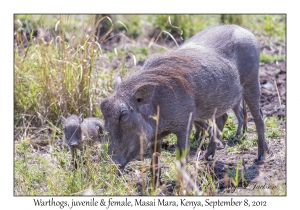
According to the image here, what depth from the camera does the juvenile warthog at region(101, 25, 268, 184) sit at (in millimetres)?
5004

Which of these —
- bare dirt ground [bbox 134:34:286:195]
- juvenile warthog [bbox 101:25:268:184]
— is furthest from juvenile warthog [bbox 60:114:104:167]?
bare dirt ground [bbox 134:34:286:195]

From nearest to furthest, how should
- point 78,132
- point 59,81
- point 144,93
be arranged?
point 144,93 < point 78,132 < point 59,81

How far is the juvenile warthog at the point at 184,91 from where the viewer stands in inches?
197

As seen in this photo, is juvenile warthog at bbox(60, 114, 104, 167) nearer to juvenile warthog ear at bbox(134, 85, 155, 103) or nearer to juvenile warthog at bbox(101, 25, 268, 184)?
juvenile warthog at bbox(101, 25, 268, 184)

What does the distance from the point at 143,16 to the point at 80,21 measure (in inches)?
46.0

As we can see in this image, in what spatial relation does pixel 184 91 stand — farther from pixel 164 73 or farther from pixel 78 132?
pixel 78 132

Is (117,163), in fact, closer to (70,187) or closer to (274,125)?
(70,187)

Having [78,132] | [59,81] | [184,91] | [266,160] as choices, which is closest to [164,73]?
[184,91]

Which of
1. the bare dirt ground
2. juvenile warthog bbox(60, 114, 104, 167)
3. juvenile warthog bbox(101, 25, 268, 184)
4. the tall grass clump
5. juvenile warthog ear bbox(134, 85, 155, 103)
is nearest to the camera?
juvenile warthog bbox(101, 25, 268, 184)

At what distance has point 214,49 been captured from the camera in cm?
596

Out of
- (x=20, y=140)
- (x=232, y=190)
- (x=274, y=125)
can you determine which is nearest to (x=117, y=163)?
(x=232, y=190)

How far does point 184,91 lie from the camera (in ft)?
17.6

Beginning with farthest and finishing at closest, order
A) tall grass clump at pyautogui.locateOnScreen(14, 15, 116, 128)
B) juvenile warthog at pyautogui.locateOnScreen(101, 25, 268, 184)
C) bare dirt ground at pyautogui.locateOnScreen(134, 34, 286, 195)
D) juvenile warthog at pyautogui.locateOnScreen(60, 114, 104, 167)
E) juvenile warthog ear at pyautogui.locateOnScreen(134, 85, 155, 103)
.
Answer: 1. tall grass clump at pyautogui.locateOnScreen(14, 15, 116, 128)
2. juvenile warthog at pyautogui.locateOnScreen(60, 114, 104, 167)
3. bare dirt ground at pyautogui.locateOnScreen(134, 34, 286, 195)
4. juvenile warthog ear at pyautogui.locateOnScreen(134, 85, 155, 103)
5. juvenile warthog at pyautogui.locateOnScreen(101, 25, 268, 184)

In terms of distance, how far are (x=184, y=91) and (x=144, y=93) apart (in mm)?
412
